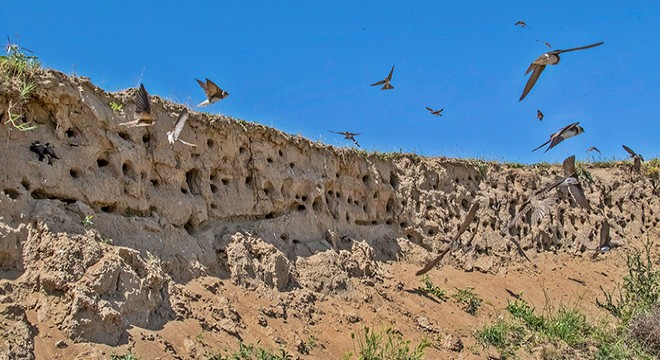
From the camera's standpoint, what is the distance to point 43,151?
6.37 m

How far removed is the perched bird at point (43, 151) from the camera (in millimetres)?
6332

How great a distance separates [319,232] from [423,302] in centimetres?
174

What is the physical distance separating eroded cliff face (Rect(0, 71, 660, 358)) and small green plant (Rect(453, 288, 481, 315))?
998 mm

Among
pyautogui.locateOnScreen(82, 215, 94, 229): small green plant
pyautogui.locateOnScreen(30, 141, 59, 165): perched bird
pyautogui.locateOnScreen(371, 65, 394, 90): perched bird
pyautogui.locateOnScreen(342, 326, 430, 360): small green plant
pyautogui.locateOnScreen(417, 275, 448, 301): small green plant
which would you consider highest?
pyautogui.locateOnScreen(371, 65, 394, 90): perched bird

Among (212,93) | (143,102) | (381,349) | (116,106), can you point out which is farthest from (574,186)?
(116,106)

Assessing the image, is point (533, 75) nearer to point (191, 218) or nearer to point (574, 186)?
point (574, 186)

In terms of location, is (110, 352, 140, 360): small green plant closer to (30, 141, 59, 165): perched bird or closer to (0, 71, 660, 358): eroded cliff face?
(0, 71, 660, 358): eroded cliff face

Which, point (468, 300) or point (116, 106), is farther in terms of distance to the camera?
point (468, 300)

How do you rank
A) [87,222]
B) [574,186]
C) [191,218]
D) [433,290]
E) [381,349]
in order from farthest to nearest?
[433,290] < [574,186] < [191,218] < [381,349] < [87,222]

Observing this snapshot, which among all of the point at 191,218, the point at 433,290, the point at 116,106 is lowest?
the point at 433,290

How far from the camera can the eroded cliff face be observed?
5805 mm

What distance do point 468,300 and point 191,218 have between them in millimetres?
4304

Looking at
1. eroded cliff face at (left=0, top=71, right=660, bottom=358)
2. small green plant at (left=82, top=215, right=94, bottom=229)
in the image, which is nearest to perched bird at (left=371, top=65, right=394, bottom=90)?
eroded cliff face at (left=0, top=71, right=660, bottom=358)

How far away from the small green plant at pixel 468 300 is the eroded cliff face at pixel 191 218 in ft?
3.27
